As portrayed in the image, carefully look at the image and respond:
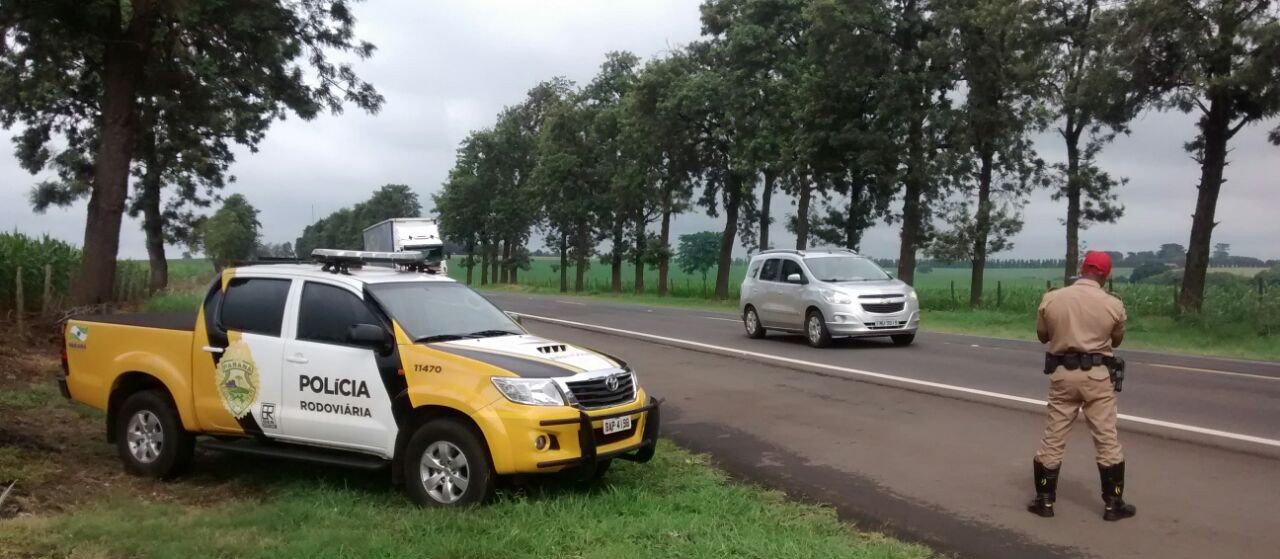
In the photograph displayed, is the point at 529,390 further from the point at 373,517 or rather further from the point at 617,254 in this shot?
the point at 617,254

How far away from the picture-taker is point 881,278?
19156 millimetres

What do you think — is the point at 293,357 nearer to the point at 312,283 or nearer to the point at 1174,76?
the point at 312,283

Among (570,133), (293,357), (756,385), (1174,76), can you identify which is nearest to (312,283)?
(293,357)

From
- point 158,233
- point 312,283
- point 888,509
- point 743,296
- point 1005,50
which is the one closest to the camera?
point 888,509

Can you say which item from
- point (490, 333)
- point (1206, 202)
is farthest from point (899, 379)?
point (1206, 202)

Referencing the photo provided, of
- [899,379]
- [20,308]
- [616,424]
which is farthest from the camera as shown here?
[20,308]

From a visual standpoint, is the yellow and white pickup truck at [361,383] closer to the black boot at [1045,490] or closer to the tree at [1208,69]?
the black boot at [1045,490]

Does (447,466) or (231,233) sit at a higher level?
(231,233)

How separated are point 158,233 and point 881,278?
31.2m

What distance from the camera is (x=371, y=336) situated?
6.94 meters

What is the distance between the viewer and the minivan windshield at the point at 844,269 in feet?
62.8

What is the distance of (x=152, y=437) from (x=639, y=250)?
1974 inches

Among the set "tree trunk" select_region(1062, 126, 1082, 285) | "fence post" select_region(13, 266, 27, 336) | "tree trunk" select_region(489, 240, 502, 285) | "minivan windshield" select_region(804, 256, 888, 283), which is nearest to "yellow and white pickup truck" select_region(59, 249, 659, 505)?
"fence post" select_region(13, 266, 27, 336)

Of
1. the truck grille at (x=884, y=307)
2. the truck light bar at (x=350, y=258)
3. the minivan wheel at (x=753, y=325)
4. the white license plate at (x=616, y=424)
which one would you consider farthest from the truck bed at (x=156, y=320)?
the minivan wheel at (x=753, y=325)
